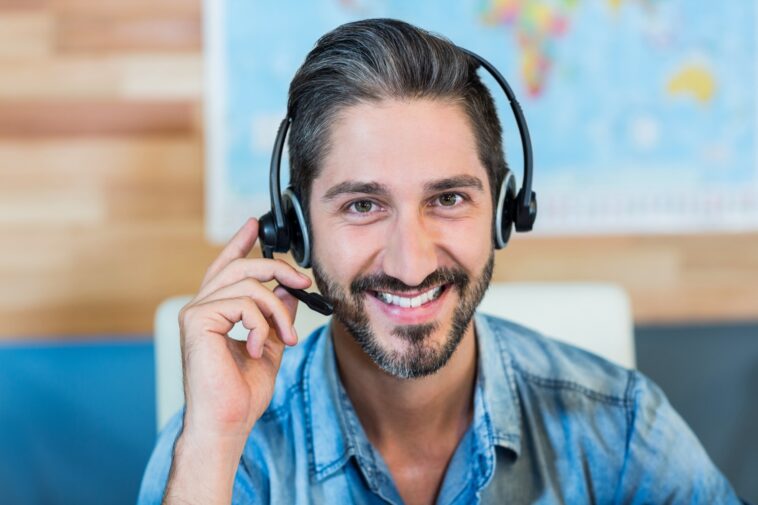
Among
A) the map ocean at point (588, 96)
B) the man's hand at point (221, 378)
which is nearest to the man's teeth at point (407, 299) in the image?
the man's hand at point (221, 378)

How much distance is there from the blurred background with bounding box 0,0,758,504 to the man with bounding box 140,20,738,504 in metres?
0.83

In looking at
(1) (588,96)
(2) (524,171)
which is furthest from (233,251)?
(1) (588,96)

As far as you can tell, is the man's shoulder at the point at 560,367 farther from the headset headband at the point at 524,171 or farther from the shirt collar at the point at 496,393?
the headset headband at the point at 524,171

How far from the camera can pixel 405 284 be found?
4.01 ft

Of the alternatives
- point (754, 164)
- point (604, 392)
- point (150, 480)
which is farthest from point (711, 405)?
point (150, 480)

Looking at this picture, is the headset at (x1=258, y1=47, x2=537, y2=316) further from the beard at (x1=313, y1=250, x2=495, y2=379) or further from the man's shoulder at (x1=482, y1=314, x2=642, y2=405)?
the man's shoulder at (x1=482, y1=314, x2=642, y2=405)

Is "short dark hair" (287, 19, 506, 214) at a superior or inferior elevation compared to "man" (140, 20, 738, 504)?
superior

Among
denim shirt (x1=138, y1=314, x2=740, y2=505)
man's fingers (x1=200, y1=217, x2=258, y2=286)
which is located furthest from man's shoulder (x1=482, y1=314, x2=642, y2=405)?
man's fingers (x1=200, y1=217, x2=258, y2=286)

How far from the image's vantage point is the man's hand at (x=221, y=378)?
117 cm

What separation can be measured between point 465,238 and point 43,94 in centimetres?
128

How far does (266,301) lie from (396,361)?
0.20 m

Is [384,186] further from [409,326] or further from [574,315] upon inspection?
[574,315]

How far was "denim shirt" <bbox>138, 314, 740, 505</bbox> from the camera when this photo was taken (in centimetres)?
132

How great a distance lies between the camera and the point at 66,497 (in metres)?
2.19
